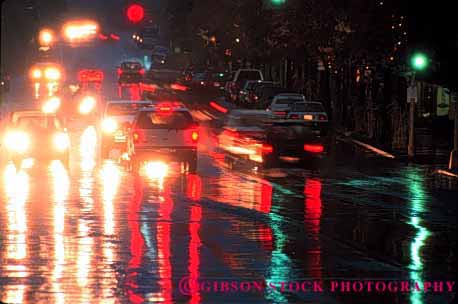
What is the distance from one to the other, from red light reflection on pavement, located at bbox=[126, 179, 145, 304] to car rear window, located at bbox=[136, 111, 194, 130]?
479 centimetres

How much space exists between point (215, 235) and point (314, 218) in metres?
3.00

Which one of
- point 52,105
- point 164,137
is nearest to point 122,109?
point 164,137

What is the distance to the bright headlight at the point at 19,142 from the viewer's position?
32031mm

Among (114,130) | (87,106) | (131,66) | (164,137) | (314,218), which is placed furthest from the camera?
(131,66)

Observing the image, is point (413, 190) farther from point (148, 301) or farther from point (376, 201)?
point (148, 301)

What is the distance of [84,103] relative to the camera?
59.3m

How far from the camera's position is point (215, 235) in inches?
697

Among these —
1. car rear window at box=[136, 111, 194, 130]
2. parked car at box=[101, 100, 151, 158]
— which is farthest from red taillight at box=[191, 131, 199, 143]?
parked car at box=[101, 100, 151, 158]

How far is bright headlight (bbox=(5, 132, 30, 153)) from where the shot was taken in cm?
3203

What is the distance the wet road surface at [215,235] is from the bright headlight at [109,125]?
530 cm

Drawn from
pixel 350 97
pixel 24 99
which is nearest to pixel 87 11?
pixel 350 97

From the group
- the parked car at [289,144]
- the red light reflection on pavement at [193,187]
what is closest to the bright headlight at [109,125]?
the parked car at [289,144]

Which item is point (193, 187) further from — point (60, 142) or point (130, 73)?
point (130, 73)

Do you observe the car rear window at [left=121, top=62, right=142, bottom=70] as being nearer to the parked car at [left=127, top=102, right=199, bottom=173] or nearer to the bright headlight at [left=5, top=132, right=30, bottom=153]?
the bright headlight at [left=5, top=132, right=30, bottom=153]
